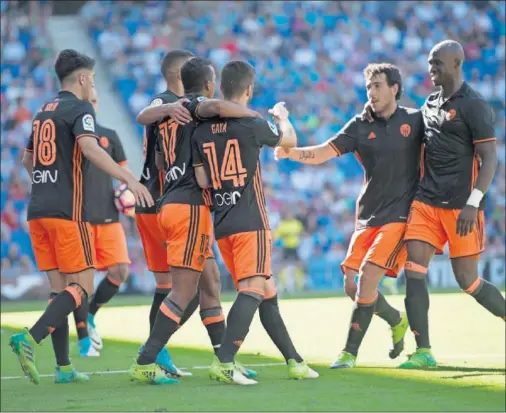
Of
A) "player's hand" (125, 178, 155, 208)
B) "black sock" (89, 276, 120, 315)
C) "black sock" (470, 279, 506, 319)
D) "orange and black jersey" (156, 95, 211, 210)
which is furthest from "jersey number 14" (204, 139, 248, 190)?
"black sock" (89, 276, 120, 315)

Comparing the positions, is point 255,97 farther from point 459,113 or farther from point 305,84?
point 459,113

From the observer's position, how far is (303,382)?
23.3 feet

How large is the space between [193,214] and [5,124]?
16.0 m

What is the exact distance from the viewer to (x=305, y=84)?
25.4 meters

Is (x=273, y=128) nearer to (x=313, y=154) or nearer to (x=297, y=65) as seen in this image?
(x=313, y=154)

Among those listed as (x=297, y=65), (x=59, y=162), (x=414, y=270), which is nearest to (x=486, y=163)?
(x=414, y=270)

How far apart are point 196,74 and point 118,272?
12.5 ft

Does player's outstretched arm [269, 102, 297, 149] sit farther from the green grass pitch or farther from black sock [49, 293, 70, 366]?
black sock [49, 293, 70, 366]

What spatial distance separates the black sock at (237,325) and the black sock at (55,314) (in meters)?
1.19

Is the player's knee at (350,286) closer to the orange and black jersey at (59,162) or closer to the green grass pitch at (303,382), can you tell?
the green grass pitch at (303,382)

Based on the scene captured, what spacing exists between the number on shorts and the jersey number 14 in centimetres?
123

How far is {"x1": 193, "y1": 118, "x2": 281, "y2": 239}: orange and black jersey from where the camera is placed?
6977 millimetres

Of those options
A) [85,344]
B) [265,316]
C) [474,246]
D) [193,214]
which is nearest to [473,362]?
[474,246]

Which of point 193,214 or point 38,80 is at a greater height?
point 38,80
